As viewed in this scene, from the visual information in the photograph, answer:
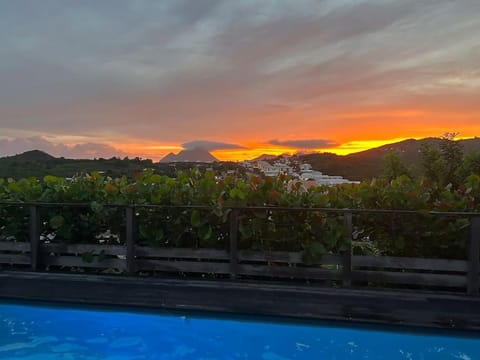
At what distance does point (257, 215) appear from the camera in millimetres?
3770

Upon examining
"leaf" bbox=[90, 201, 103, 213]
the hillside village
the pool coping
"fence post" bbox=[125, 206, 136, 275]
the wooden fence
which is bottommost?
the pool coping

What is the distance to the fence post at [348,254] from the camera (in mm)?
3566

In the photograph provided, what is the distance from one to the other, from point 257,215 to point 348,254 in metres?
0.89

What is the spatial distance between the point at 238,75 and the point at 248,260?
4.80m

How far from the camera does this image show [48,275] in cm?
407

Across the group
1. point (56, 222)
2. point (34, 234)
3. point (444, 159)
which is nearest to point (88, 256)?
point (56, 222)

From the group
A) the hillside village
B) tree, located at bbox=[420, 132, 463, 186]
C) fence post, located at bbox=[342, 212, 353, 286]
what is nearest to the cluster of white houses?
the hillside village

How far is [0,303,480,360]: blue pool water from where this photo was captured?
131 inches

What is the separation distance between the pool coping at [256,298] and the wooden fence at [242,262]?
11 centimetres

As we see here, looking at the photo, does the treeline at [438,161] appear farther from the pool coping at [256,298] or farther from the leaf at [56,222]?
the leaf at [56,222]

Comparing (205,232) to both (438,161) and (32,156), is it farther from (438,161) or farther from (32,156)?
(32,156)

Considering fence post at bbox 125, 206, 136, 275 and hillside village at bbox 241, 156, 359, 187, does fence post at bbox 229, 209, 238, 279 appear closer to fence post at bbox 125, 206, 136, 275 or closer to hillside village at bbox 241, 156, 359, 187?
hillside village at bbox 241, 156, 359, 187

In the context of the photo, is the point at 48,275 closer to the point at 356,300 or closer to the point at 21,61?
the point at 356,300

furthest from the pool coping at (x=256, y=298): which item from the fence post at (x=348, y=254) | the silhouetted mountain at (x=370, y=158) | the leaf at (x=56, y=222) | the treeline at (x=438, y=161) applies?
the treeline at (x=438, y=161)
